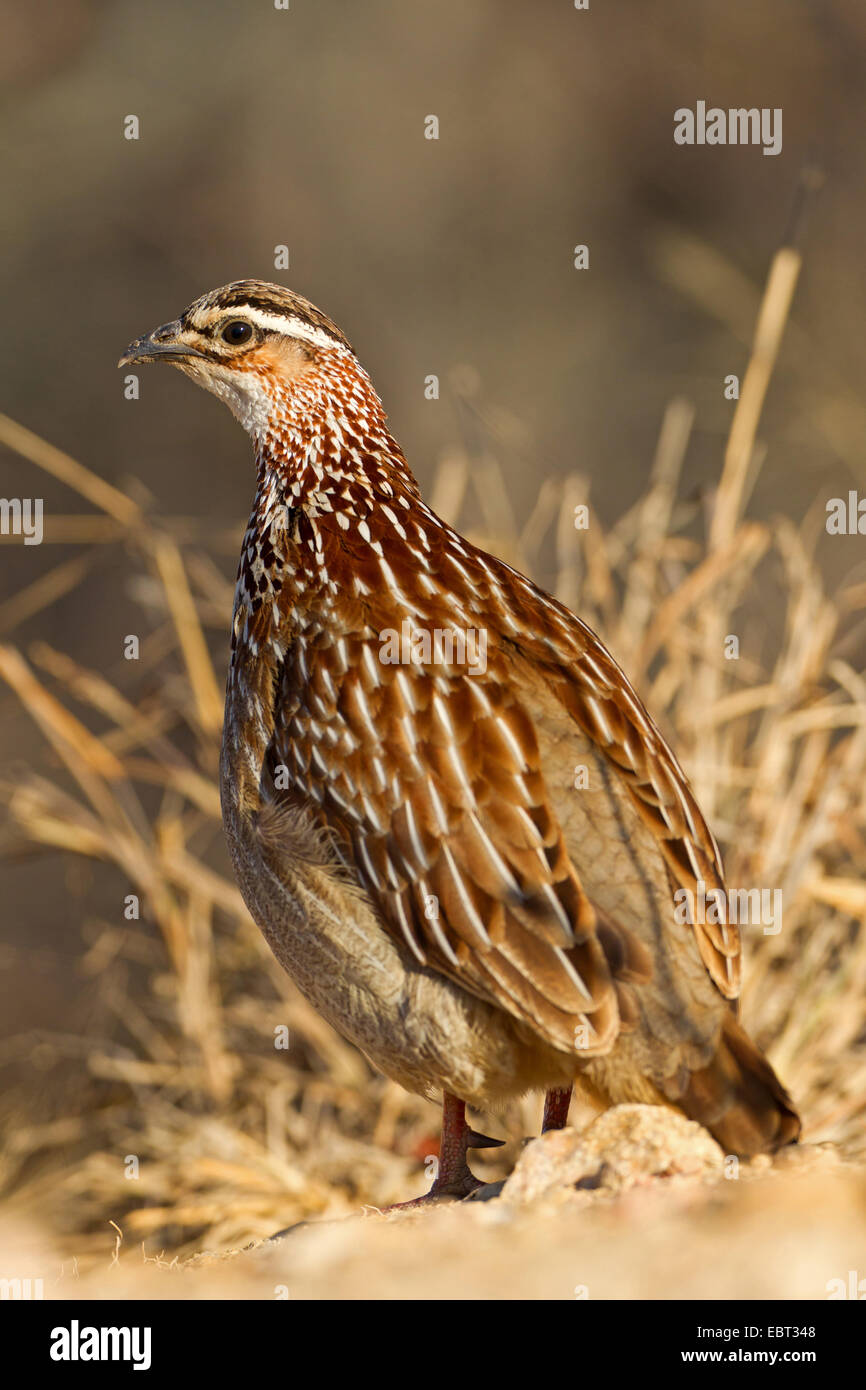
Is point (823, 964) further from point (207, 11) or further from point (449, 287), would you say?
point (207, 11)

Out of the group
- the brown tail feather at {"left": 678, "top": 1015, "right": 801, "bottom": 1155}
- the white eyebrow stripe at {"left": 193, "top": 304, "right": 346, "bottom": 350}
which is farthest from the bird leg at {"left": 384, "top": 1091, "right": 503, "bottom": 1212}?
the white eyebrow stripe at {"left": 193, "top": 304, "right": 346, "bottom": 350}

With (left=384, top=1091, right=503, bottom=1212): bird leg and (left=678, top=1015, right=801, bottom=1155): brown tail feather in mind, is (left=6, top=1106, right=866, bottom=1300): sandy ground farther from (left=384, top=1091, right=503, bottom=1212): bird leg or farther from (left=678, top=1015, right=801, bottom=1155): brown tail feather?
(left=384, top=1091, right=503, bottom=1212): bird leg

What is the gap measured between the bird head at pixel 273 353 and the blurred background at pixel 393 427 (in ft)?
5.92

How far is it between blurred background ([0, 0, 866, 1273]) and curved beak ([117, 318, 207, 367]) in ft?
5.50

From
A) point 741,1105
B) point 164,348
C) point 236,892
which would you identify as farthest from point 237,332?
point 236,892

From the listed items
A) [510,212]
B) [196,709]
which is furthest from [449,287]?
[196,709]

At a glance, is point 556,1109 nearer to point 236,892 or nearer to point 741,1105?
point 741,1105

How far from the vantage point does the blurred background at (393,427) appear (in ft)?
21.0

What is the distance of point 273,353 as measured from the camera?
4.74 m

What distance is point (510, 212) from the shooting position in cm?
1323

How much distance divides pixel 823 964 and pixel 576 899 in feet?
8.80

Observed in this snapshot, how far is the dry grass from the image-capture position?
5996 mm

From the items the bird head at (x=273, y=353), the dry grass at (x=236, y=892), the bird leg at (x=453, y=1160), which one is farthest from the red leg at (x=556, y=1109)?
the bird head at (x=273, y=353)

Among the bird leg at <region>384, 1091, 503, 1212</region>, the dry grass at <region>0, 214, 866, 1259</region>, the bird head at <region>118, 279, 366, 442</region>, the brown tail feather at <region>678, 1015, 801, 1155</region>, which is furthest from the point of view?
the dry grass at <region>0, 214, 866, 1259</region>
